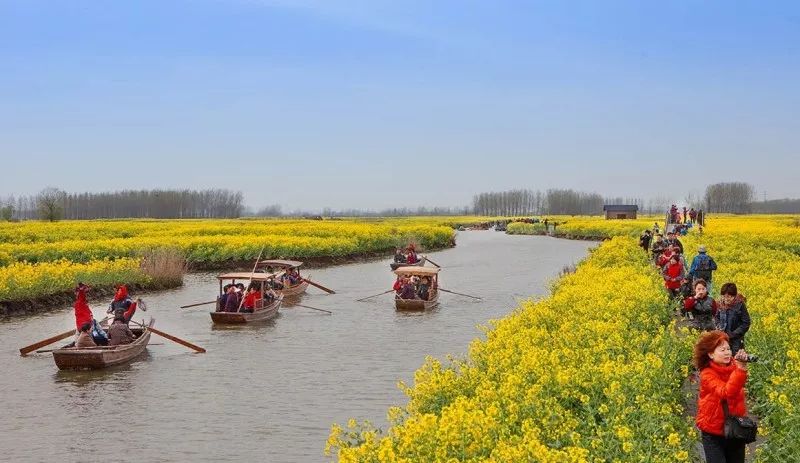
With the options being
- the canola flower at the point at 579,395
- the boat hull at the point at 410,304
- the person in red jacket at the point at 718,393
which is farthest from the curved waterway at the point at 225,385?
the person in red jacket at the point at 718,393

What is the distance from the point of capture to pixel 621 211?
460 feet

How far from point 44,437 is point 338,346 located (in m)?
10.5

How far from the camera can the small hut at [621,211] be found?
137250 mm

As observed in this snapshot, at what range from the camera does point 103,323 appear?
77.6 ft

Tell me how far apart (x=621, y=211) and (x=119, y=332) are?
127916 mm

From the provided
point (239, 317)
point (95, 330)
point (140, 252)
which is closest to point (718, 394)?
point (95, 330)

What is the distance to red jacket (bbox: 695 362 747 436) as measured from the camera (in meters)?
7.77

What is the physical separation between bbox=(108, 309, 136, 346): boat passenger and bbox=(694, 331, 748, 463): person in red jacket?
57.8 ft

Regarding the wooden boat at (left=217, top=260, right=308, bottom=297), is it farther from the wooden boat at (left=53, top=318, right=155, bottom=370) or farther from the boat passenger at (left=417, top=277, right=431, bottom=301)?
the wooden boat at (left=53, top=318, right=155, bottom=370)

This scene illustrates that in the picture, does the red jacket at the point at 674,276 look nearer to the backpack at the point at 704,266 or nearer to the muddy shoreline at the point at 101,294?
the backpack at the point at 704,266

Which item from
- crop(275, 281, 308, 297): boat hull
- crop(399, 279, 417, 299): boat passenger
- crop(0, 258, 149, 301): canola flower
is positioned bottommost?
crop(275, 281, 308, 297): boat hull

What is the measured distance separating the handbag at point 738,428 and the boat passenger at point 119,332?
17917 mm

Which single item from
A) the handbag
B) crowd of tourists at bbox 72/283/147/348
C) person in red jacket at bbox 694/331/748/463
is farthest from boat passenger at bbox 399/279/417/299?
the handbag

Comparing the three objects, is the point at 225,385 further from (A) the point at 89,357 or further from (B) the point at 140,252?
(B) the point at 140,252
